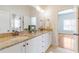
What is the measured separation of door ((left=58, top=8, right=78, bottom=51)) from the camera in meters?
2.95

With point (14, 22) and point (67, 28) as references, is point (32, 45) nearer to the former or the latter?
point (14, 22)

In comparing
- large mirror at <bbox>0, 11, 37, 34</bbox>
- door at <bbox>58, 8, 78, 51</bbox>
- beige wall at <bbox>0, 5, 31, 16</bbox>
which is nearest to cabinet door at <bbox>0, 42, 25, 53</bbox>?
large mirror at <bbox>0, 11, 37, 34</bbox>

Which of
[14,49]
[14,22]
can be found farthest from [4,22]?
[14,49]

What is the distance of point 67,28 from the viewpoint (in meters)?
3.04

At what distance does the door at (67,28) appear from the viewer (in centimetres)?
295

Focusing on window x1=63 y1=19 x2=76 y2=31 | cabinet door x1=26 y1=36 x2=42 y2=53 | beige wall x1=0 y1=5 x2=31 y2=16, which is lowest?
cabinet door x1=26 y1=36 x2=42 y2=53

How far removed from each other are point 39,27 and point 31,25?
29 cm

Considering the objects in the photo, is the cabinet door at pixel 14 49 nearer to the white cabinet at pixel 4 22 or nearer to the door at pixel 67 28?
the white cabinet at pixel 4 22

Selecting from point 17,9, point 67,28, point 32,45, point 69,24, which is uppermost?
point 17,9

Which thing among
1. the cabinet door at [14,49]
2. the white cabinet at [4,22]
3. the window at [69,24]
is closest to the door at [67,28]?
the window at [69,24]

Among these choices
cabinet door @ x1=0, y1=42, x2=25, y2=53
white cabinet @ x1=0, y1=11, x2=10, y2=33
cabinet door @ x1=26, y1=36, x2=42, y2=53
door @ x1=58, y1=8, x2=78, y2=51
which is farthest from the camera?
door @ x1=58, y1=8, x2=78, y2=51

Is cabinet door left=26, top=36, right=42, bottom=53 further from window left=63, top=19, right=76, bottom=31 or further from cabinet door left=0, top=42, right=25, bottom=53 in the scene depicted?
window left=63, top=19, right=76, bottom=31

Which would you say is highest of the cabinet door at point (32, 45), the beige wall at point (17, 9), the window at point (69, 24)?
the beige wall at point (17, 9)
